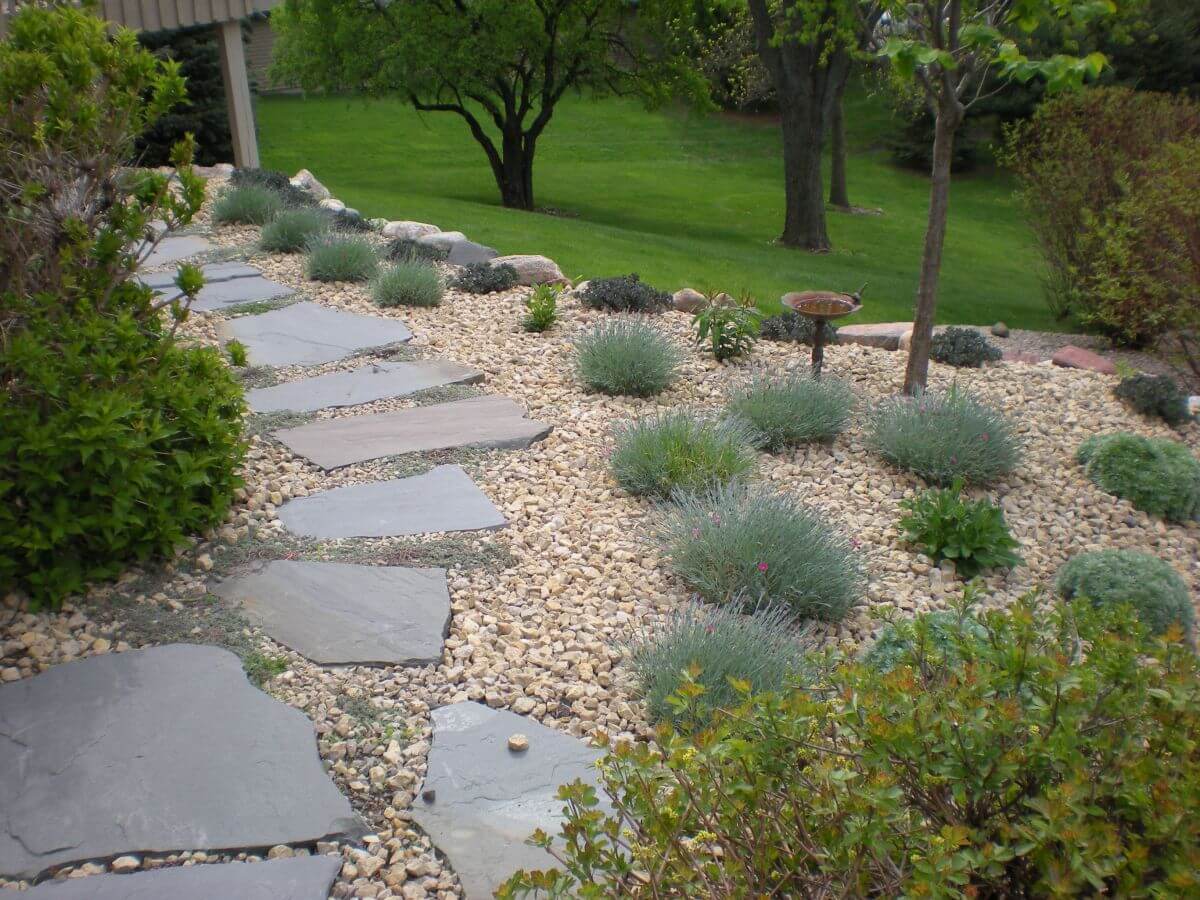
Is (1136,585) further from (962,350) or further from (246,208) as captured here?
(246,208)

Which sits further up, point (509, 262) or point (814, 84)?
point (814, 84)

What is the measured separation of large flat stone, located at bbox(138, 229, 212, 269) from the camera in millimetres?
7344

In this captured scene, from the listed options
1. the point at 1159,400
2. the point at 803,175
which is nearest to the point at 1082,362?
the point at 1159,400

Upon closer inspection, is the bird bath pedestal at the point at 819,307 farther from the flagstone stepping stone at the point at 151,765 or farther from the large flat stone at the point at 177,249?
the large flat stone at the point at 177,249

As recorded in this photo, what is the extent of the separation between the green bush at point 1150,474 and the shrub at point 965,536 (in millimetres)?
1164

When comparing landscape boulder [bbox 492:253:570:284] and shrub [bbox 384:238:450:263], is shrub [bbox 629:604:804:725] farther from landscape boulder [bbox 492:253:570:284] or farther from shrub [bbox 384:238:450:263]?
shrub [bbox 384:238:450:263]

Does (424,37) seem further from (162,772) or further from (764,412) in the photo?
(162,772)

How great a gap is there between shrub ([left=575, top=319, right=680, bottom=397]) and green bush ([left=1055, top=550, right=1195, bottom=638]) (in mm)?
2202

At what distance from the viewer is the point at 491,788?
249 cm

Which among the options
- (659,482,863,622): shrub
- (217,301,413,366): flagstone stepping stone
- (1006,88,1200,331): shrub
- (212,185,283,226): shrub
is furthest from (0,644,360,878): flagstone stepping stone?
(1006,88,1200,331): shrub

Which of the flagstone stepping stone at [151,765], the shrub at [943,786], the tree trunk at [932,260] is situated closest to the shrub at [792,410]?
the tree trunk at [932,260]

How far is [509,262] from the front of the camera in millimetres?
7445

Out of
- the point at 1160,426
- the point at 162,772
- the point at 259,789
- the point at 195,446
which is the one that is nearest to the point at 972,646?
the point at 259,789

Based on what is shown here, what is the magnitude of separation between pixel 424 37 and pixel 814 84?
5.18 metres
